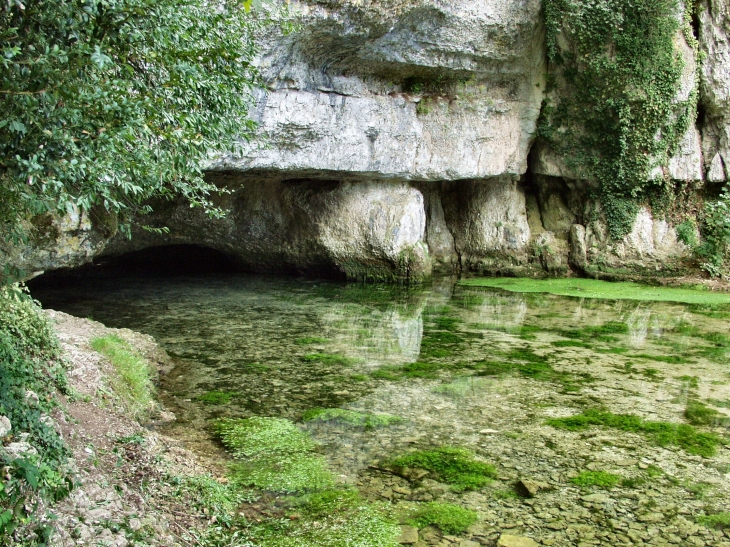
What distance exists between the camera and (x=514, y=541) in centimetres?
402

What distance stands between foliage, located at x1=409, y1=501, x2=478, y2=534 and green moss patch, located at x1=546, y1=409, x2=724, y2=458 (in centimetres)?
206

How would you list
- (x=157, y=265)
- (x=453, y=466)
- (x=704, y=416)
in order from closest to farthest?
(x=453, y=466)
(x=704, y=416)
(x=157, y=265)

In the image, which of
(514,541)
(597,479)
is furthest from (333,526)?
(597,479)

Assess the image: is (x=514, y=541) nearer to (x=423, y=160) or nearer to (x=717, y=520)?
(x=717, y=520)

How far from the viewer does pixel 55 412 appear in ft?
14.2

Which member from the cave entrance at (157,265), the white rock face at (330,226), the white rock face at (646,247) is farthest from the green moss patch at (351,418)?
the white rock face at (646,247)

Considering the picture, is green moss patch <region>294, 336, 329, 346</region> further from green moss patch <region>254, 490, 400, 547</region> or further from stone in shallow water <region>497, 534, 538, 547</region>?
stone in shallow water <region>497, 534, 538, 547</region>

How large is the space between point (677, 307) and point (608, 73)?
6.40m

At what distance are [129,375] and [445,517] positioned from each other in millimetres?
3562

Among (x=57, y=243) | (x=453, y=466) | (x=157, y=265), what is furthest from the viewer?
(x=157, y=265)

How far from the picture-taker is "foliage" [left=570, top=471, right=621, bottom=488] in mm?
4852

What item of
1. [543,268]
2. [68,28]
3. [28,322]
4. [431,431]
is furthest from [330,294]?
[68,28]

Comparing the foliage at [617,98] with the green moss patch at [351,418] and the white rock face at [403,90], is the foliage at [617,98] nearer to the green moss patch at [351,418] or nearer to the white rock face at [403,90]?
the white rock face at [403,90]

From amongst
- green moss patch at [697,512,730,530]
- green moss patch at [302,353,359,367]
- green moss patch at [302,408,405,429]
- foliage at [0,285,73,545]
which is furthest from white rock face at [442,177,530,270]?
foliage at [0,285,73,545]
